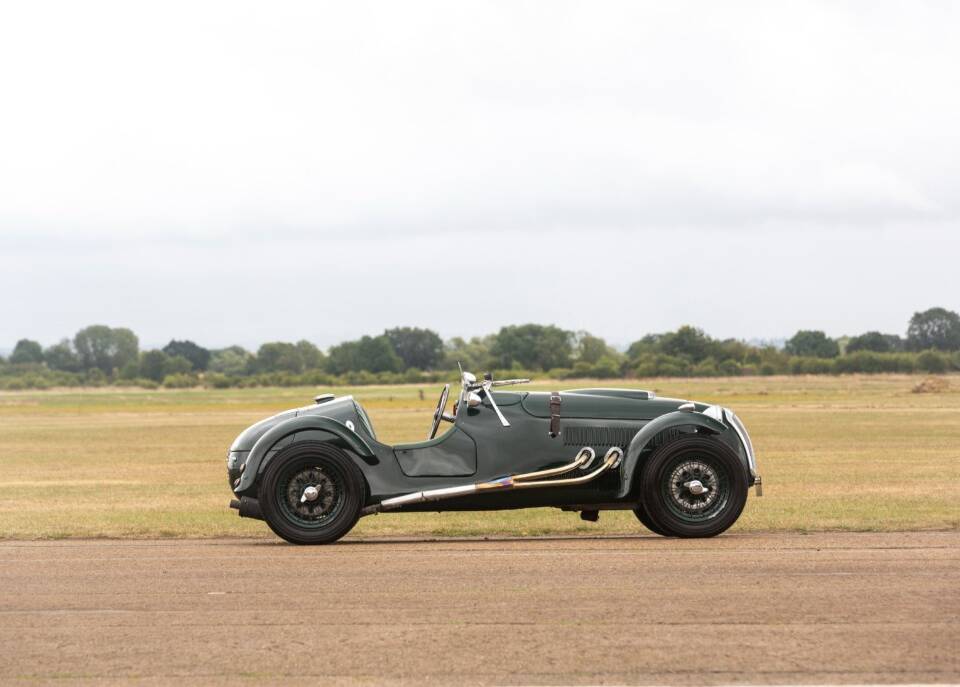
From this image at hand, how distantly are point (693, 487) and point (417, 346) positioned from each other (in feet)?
572

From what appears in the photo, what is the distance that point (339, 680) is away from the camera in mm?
6262

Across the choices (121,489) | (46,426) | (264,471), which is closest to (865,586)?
(264,471)

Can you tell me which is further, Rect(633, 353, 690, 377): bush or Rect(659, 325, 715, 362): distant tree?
Rect(659, 325, 715, 362): distant tree

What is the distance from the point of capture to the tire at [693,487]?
11359mm

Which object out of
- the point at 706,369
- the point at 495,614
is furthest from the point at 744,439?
the point at 706,369

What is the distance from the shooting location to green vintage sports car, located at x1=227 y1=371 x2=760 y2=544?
11.4 metres

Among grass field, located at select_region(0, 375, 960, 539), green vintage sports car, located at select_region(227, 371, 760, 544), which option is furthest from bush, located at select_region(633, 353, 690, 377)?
green vintage sports car, located at select_region(227, 371, 760, 544)

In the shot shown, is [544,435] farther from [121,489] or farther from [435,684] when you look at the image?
[121,489]

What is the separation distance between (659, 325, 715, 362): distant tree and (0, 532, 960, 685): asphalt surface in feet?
513

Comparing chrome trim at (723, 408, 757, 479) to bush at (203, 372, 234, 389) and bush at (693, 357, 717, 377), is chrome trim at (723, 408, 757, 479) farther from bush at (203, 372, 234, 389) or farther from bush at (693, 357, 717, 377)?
bush at (203, 372, 234, 389)

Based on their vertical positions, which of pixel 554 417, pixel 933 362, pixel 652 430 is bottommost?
pixel 652 430

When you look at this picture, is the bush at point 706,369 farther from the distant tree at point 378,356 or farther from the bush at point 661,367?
the distant tree at point 378,356

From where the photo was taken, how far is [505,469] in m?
11.5

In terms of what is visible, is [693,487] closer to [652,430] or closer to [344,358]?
[652,430]
